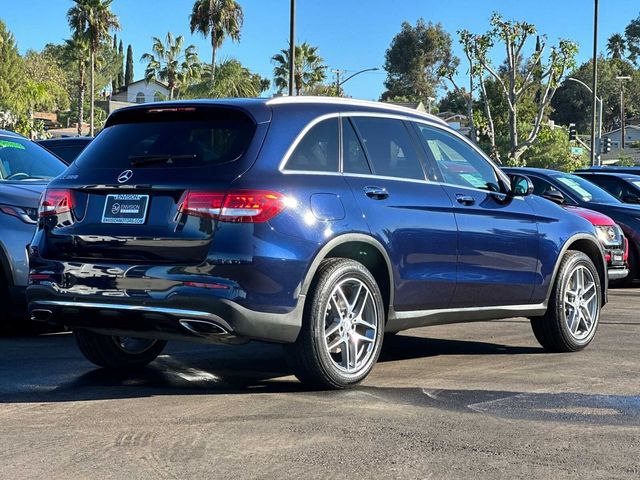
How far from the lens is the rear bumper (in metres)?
5.32

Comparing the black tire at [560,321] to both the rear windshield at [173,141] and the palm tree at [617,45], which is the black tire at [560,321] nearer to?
the rear windshield at [173,141]

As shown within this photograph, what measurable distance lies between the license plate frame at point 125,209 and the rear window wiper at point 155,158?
0.24 m

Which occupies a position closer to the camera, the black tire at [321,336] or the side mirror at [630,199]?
the black tire at [321,336]

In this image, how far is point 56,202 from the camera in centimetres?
593

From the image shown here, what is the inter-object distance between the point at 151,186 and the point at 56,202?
28.6 inches

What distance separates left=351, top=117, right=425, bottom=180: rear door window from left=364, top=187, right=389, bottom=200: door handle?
0.55 ft

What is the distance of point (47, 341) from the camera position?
8.07 m

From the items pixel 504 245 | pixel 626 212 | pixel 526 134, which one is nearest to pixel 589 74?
pixel 526 134

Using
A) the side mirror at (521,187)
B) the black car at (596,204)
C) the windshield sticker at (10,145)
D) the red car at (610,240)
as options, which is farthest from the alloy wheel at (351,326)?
the black car at (596,204)

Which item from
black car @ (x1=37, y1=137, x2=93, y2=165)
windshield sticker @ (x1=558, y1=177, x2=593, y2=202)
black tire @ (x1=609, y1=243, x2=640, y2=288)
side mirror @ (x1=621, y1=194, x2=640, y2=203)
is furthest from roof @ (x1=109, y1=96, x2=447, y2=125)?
side mirror @ (x1=621, y1=194, x2=640, y2=203)

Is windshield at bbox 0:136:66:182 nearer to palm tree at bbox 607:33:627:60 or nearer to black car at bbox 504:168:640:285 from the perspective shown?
black car at bbox 504:168:640:285

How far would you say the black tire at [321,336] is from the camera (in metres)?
5.64

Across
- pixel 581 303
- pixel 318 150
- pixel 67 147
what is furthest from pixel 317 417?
pixel 67 147

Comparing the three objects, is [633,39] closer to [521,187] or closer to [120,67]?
[120,67]
